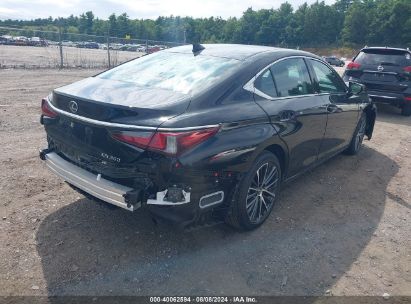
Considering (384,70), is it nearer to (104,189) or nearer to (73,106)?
(73,106)

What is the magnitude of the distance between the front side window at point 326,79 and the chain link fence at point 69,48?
602 inches

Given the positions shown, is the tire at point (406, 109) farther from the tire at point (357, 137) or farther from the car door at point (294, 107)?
the car door at point (294, 107)

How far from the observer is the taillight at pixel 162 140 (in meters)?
2.74

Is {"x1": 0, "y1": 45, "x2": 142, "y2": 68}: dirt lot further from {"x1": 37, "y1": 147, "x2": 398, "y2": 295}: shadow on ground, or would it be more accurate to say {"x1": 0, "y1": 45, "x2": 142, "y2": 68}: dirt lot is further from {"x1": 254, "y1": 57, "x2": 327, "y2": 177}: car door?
{"x1": 37, "y1": 147, "x2": 398, "y2": 295}: shadow on ground

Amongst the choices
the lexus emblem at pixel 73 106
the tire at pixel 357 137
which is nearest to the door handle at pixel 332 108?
the tire at pixel 357 137

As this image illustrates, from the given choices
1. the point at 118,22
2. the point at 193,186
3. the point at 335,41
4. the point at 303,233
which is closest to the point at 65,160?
the point at 193,186

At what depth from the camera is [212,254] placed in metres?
3.31

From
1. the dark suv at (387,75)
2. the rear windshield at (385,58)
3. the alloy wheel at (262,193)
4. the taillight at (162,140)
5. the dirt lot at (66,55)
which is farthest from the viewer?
the dirt lot at (66,55)

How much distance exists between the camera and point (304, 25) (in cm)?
10288

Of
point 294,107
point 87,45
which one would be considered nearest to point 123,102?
point 294,107

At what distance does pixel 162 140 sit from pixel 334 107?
2861mm

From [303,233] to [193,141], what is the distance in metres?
1.66

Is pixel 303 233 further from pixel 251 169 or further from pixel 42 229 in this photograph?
pixel 42 229

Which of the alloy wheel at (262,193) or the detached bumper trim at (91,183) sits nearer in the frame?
the detached bumper trim at (91,183)
